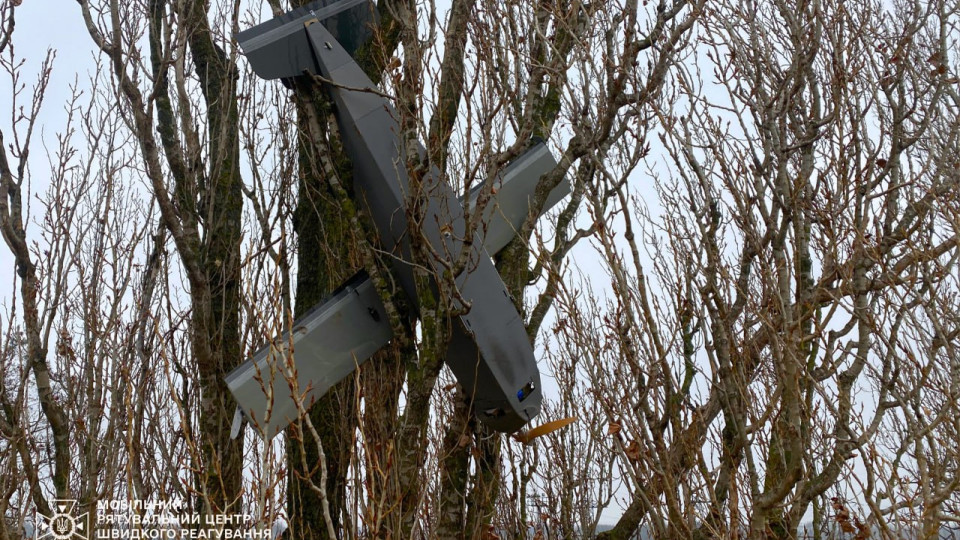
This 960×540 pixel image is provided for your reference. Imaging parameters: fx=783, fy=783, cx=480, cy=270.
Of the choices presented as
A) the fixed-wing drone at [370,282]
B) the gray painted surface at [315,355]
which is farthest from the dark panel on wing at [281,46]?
the gray painted surface at [315,355]

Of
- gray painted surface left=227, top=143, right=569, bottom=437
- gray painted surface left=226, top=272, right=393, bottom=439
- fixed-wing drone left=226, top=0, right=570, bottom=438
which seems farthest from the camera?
fixed-wing drone left=226, top=0, right=570, bottom=438

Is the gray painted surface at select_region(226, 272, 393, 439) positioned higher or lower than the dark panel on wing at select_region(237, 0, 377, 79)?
lower

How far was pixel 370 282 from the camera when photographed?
12.2ft

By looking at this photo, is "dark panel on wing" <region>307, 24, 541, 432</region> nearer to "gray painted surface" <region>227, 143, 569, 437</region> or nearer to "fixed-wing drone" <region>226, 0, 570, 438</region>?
"fixed-wing drone" <region>226, 0, 570, 438</region>

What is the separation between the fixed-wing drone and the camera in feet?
11.4

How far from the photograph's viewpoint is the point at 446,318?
11.1 feet

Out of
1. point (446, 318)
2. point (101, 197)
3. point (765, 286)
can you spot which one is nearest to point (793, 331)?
point (765, 286)

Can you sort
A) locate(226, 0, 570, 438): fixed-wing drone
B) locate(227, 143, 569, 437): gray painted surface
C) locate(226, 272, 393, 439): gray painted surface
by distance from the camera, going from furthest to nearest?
locate(226, 0, 570, 438): fixed-wing drone → locate(226, 272, 393, 439): gray painted surface → locate(227, 143, 569, 437): gray painted surface

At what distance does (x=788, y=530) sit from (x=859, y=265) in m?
1.12

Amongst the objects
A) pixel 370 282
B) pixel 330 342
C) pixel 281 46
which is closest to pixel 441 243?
pixel 370 282

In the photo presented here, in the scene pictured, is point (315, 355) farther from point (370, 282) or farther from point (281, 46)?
point (281, 46)

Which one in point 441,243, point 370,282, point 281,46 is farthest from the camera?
point 370,282

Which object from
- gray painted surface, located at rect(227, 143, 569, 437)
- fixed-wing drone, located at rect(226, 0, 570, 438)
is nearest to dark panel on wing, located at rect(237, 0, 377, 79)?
fixed-wing drone, located at rect(226, 0, 570, 438)

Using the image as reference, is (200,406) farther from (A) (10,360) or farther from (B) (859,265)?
(B) (859,265)
